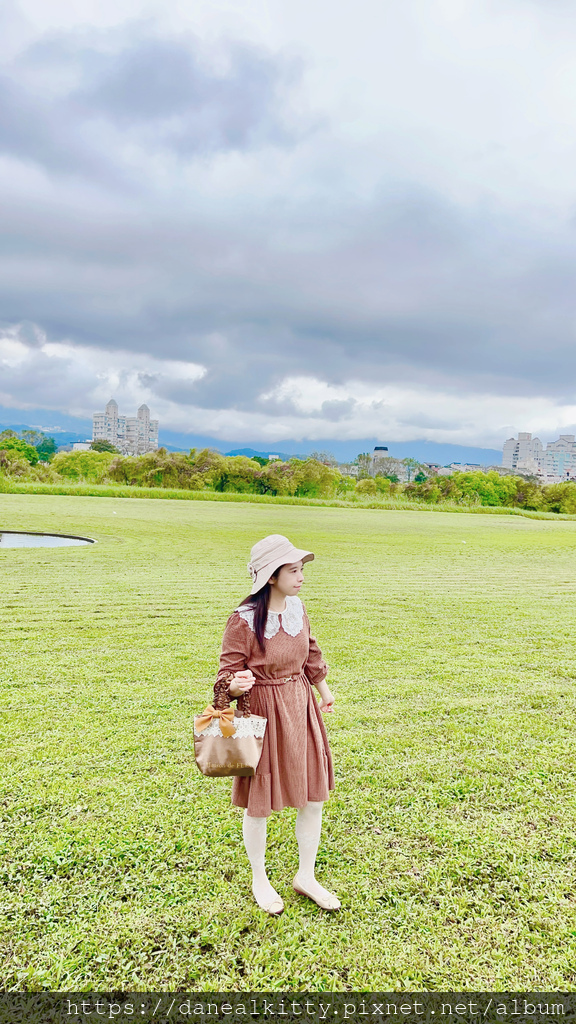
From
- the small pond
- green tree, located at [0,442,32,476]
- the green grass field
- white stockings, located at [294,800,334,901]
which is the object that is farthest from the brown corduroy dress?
green tree, located at [0,442,32,476]

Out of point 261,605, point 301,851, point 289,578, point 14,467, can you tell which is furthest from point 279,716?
point 14,467

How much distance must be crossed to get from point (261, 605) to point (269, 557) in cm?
24

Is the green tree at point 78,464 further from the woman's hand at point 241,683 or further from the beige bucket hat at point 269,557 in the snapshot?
the woman's hand at point 241,683

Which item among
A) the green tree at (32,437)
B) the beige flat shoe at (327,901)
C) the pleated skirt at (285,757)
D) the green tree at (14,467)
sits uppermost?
the green tree at (32,437)

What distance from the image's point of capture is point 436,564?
16.4 m

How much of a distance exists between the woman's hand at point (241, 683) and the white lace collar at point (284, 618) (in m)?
0.22

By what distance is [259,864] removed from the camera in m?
2.78

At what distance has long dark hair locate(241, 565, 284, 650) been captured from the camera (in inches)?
106

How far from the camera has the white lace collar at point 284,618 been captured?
2.72 metres

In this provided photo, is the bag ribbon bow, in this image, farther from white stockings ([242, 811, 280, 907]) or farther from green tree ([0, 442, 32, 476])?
green tree ([0, 442, 32, 476])

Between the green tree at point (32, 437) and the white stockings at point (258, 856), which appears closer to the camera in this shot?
the white stockings at point (258, 856)

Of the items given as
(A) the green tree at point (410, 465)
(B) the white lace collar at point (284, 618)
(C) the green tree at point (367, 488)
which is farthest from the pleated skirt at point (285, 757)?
(A) the green tree at point (410, 465)

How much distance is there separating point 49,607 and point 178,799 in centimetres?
610

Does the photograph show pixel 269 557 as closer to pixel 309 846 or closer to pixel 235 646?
pixel 235 646
